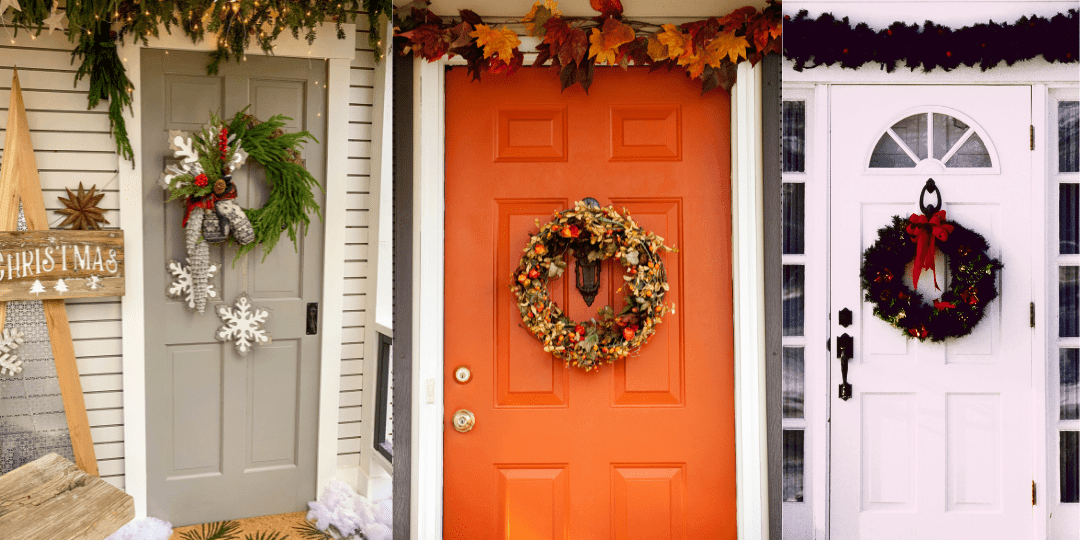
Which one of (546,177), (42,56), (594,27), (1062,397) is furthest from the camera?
(546,177)

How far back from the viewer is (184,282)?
1.59 meters

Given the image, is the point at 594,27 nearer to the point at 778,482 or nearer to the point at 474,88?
the point at 474,88

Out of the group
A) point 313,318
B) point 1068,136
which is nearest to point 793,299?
point 1068,136

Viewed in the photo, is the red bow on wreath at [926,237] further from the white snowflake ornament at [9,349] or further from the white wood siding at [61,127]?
the white snowflake ornament at [9,349]

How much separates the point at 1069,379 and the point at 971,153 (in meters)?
0.44

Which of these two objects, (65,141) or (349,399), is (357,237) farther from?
(65,141)

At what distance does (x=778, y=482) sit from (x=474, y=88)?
1.52 m

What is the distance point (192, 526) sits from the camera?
1641 millimetres

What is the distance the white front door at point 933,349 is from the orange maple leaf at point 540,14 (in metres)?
0.85

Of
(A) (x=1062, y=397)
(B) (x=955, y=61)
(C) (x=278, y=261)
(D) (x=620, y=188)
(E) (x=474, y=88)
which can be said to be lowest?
(A) (x=1062, y=397)

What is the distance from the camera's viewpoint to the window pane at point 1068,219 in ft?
3.19

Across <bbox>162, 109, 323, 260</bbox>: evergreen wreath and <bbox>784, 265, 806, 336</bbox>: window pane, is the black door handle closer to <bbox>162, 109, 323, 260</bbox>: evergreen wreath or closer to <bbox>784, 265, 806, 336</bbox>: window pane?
<bbox>784, 265, 806, 336</bbox>: window pane

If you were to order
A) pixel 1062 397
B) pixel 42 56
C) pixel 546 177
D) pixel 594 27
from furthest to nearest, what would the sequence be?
pixel 546 177, pixel 594 27, pixel 42 56, pixel 1062 397

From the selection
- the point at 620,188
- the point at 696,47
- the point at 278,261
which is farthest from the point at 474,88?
the point at 278,261
